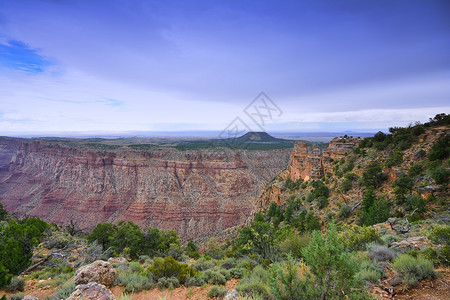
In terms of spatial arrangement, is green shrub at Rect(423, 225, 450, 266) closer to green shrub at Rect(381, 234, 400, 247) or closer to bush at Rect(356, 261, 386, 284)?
bush at Rect(356, 261, 386, 284)

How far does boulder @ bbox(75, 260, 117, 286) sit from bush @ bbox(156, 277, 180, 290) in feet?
5.35

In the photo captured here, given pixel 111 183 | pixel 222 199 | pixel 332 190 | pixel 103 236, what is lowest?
pixel 222 199

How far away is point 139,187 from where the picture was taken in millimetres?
53844

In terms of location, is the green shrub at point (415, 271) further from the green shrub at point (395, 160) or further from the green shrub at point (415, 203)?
the green shrub at point (395, 160)

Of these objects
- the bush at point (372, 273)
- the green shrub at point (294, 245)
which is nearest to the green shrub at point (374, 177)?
the green shrub at point (294, 245)

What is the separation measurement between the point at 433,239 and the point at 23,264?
1613 centimetres

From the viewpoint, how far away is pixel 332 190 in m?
21.2

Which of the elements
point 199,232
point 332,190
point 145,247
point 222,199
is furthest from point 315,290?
point 222,199

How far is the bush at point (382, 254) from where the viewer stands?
23.5 feet

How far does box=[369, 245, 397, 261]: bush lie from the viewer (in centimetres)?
718

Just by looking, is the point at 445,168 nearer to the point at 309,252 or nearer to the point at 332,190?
the point at 332,190

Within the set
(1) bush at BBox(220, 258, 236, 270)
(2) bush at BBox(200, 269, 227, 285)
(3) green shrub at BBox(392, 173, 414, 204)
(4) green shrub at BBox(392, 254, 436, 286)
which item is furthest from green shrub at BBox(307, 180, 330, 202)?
(2) bush at BBox(200, 269, 227, 285)

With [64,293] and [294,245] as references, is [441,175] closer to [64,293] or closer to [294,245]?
[294,245]

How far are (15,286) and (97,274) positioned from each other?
3468 millimetres
